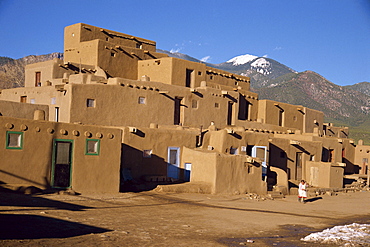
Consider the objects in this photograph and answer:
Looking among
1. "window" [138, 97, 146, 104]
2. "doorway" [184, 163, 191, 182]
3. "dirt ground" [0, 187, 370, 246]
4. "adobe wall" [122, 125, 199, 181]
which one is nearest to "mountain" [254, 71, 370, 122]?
"window" [138, 97, 146, 104]

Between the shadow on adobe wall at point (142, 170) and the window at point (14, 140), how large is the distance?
596 centimetres

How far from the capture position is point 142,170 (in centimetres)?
2431

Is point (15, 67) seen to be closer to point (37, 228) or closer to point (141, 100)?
point (141, 100)

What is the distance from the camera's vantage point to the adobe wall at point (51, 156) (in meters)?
17.3

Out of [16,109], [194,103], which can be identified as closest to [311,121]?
[194,103]

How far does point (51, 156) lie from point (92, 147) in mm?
1842

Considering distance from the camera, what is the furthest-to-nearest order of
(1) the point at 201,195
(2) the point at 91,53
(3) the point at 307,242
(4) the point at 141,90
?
(2) the point at 91,53
(4) the point at 141,90
(1) the point at 201,195
(3) the point at 307,242

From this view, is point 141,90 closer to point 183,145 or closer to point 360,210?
point 183,145

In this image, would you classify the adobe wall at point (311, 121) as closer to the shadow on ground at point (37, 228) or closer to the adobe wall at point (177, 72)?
the adobe wall at point (177, 72)

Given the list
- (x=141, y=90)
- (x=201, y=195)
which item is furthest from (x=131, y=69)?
(x=201, y=195)

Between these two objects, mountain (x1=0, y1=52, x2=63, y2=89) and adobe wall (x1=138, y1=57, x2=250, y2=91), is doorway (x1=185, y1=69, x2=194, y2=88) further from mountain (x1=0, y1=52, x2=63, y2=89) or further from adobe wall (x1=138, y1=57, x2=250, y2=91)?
mountain (x1=0, y1=52, x2=63, y2=89)

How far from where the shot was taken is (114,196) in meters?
19.1

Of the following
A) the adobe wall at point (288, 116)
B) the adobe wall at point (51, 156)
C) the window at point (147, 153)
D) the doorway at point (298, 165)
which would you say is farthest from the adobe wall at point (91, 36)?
the adobe wall at point (51, 156)

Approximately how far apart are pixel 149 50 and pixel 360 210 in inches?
915
